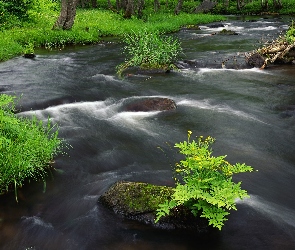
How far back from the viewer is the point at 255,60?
1523 cm

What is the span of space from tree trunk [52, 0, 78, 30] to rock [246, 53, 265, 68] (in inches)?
453

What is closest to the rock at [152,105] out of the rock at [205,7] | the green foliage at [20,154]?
the green foliage at [20,154]

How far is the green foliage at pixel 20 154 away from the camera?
599cm

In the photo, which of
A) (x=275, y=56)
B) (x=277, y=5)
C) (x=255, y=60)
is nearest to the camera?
(x=275, y=56)

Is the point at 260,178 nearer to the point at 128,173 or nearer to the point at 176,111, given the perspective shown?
the point at 128,173

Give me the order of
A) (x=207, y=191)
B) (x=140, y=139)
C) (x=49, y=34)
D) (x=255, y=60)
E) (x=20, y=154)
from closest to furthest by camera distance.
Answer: (x=207, y=191) < (x=20, y=154) < (x=140, y=139) < (x=255, y=60) < (x=49, y=34)

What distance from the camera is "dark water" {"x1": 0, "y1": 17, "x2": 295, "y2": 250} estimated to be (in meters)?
5.17

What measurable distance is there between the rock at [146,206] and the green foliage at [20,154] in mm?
1432

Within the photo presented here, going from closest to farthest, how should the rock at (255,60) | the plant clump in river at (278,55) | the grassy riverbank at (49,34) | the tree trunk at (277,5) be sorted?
the plant clump in river at (278,55) → the rock at (255,60) → the grassy riverbank at (49,34) → the tree trunk at (277,5)

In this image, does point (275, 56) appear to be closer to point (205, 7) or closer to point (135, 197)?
point (135, 197)

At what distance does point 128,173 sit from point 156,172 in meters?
0.54

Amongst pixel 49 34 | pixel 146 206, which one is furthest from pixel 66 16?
pixel 146 206

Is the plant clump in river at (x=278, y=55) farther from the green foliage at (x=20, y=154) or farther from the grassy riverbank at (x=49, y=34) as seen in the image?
the green foliage at (x=20, y=154)

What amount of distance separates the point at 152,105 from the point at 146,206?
5299mm
